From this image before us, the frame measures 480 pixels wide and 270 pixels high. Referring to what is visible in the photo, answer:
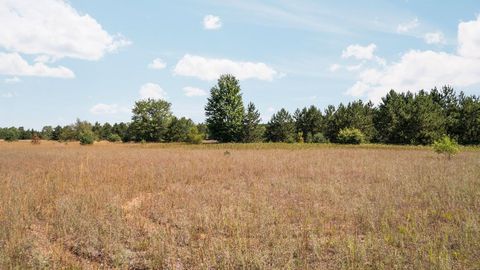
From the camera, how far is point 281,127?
74875 mm

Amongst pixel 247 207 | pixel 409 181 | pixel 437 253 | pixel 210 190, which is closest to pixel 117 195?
pixel 210 190

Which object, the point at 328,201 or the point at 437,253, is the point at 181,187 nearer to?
the point at 328,201

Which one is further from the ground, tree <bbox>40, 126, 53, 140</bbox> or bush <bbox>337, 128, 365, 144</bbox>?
tree <bbox>40, 126, 53, 140</bbox>

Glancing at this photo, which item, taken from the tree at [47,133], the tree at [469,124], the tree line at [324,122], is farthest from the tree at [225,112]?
the tree at [47,133]

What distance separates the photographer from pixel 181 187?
10.6 metres

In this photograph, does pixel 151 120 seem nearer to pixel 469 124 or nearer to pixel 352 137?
pixel 352 137

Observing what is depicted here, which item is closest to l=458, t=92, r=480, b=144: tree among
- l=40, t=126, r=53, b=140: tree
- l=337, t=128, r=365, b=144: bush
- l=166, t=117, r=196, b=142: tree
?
l=337, t=128, r=365, b=144: bush

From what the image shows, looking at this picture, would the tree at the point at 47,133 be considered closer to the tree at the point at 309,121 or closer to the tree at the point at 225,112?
the tree at the point at 225,112

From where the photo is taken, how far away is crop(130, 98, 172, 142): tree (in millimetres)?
73188

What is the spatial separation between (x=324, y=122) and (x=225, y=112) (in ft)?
93.9

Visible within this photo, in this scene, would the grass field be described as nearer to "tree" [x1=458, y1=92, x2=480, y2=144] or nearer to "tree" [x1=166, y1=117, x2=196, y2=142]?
"tree" [x1=458, y1=92, x2=480, y2=144]

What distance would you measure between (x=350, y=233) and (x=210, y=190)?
482cm

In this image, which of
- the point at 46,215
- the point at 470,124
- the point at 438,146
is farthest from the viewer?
the point at 470,124

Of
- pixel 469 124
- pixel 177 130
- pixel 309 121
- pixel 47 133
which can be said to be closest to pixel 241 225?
pixel 469 124
